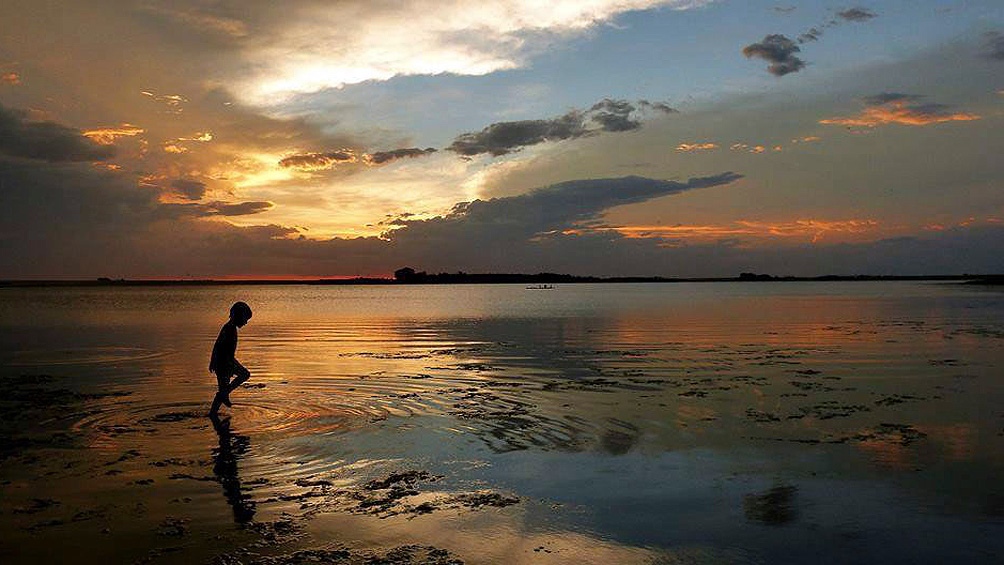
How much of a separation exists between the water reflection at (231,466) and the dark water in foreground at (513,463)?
0.06m

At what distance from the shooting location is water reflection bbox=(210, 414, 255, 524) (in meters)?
9.21

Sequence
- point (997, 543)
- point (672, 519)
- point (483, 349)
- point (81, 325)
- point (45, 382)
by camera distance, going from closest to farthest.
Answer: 1. point (997, 543)
2. point (672, 519)
3. point (45, 382)
4. point (483, 349)
5. point (81, 325)

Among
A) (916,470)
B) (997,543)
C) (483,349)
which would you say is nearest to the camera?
(997,543)

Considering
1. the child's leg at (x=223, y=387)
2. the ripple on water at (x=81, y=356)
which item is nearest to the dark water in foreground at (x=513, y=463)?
the child's leg at (x=223, y=387)

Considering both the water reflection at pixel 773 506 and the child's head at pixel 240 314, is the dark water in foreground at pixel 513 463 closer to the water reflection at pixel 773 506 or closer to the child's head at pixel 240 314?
the water reflection at pixel 773 506

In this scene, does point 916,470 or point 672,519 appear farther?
point 916,470

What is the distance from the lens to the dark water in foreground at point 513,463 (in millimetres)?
8180

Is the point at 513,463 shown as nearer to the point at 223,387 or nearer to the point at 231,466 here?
the point at 231,466

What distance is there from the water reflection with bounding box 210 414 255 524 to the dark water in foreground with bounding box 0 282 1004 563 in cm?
6

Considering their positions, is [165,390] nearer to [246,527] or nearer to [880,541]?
[246,527]

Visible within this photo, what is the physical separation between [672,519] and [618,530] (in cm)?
91

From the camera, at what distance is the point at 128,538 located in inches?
323

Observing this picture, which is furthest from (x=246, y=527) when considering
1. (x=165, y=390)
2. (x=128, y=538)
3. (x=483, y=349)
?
(x=483, y=349)

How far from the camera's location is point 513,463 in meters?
11.9
